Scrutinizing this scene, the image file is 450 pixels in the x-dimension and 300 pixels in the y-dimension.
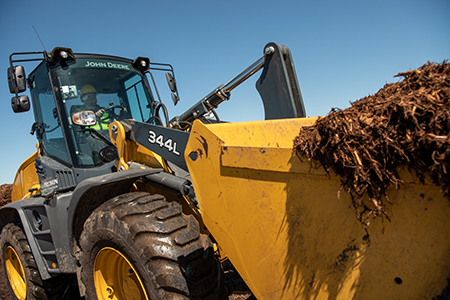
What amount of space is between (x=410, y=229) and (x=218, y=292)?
134 cm

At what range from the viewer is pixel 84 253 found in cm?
254

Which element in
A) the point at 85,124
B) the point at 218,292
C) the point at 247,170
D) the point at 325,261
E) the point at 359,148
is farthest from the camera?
the point at 85,124

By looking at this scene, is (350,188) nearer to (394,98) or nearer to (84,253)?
(394,98)

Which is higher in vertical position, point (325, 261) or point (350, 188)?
point (350, 188)

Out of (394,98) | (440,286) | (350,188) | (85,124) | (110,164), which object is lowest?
(440,286)

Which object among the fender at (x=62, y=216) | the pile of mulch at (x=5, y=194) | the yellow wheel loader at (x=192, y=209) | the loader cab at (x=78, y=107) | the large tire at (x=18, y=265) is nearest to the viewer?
the yellow wheel loader at (x=192, y=209)

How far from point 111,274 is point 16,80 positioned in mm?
2433

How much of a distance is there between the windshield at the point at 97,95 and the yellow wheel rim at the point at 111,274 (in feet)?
4.34

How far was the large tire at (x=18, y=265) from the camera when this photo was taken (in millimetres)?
3689

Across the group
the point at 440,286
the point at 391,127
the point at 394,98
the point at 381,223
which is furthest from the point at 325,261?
the point at 394,98

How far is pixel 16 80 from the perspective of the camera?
3291mm

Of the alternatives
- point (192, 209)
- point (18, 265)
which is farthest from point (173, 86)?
point (18, 265)

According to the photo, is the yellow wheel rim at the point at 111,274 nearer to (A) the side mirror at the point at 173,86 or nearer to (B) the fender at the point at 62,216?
(B) the fender at the point at 62,216

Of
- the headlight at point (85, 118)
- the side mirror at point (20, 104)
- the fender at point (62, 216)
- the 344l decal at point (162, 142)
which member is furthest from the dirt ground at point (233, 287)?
the side mirror at point (20, 104)
